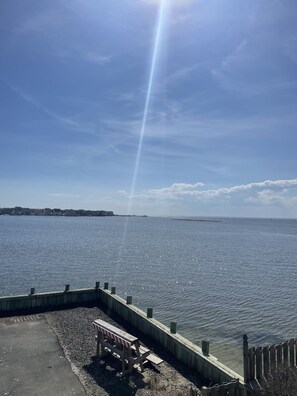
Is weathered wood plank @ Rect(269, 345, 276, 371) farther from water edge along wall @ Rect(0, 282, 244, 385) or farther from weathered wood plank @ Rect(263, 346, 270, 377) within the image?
water edge along wall @ Rect(0, 282, 244, 385)

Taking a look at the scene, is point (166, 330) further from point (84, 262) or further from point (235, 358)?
point (84, 262)

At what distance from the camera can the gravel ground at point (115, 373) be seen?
898 centimetres

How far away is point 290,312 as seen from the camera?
23344 mm

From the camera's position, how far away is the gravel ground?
354 inches

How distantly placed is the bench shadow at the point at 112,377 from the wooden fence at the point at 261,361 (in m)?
3.31

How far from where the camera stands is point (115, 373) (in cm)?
990

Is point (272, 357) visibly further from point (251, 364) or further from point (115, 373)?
point (115, 373)

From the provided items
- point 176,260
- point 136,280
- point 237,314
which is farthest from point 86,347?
point 176,260

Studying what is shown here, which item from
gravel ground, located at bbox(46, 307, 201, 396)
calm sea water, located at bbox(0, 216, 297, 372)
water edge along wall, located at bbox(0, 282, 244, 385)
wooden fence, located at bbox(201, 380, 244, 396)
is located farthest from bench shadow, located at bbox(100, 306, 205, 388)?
calm sea water, located at bbox(0, 216, 297, 372)

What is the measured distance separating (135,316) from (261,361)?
7.49 m

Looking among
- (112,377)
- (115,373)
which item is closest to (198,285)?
(115,373)

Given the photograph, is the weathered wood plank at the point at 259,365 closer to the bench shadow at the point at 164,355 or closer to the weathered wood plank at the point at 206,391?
the weathered wood plank at the point at 206,391

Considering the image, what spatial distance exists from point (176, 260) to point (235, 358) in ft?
119

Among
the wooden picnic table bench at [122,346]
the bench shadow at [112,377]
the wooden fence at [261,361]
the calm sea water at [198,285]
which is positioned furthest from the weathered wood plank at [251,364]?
the calm sea water at [198,285]
